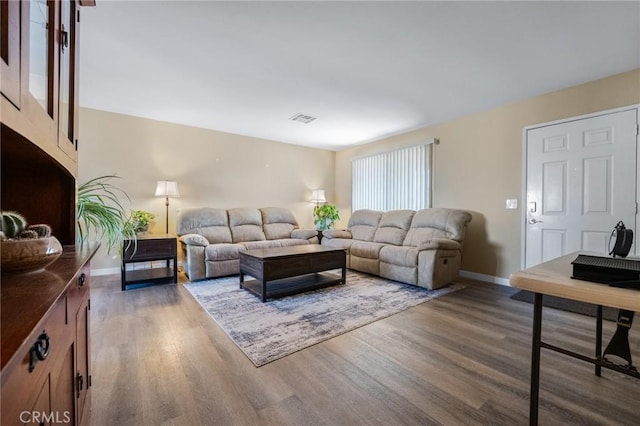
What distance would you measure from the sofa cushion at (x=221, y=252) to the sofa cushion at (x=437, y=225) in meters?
2.51

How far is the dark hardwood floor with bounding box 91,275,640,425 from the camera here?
1.36m

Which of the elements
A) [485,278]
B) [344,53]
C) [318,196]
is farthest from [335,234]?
[344,53]

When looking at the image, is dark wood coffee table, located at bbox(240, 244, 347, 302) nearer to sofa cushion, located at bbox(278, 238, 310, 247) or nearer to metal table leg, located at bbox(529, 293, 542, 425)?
sofa cushion, located at bbox(278, 238, 310, 247)

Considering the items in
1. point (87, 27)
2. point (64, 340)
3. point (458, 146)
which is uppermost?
point (87, 27)

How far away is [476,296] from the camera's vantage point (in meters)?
3.17

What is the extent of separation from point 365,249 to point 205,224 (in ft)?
8.27

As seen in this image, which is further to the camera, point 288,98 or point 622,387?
point 288,98

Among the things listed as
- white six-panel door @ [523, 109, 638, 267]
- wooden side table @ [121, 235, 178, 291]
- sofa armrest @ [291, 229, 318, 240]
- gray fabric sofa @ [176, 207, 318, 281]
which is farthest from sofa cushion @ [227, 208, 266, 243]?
white six-panel door @ [523, 109, 638, 267]

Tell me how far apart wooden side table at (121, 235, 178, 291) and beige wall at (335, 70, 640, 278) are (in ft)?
13.2

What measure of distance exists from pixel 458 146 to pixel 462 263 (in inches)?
69.5

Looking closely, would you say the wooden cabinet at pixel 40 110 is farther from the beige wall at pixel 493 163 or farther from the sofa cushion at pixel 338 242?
the beige wall at pixel 493 163

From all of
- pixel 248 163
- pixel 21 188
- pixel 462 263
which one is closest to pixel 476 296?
pixel 462 263

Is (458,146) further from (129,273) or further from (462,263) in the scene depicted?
(129,273)

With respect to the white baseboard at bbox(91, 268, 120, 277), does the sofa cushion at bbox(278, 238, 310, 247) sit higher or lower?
higher
